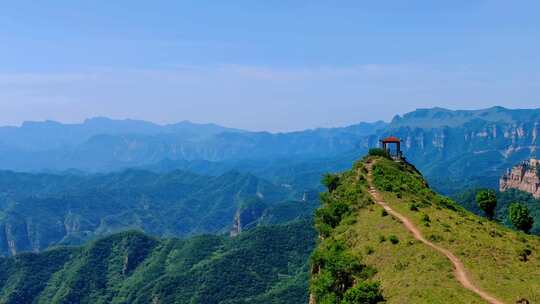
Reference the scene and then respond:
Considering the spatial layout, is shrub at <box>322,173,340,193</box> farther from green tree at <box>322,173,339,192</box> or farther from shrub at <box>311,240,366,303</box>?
shrub at <box>311,240,366,303</box>

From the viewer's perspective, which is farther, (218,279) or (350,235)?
(218,279)

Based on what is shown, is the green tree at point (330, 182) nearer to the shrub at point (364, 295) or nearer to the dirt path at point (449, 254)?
the dirt path at point (449, 254)

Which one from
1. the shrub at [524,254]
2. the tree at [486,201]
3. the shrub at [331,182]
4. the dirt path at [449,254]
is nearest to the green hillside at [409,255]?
the shrub at [524,254]

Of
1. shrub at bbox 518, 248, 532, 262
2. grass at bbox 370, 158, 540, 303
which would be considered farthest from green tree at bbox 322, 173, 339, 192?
shrub at bbox 518, 248, 532, 262

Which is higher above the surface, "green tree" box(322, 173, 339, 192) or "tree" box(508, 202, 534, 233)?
"green tree" box(322, 173, 339, 192)

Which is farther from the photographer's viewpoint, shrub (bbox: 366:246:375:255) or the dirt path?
shrub (bbox: 366:246:375:255)

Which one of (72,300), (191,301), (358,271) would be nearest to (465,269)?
(358,271)

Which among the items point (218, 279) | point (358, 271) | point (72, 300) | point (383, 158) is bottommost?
point (72, 300)

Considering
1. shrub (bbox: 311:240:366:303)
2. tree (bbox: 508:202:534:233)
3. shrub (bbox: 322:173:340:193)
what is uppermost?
shrub (bbox: 322:173:340:193)

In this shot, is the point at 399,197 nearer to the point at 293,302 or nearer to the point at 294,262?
the point at 293,302
